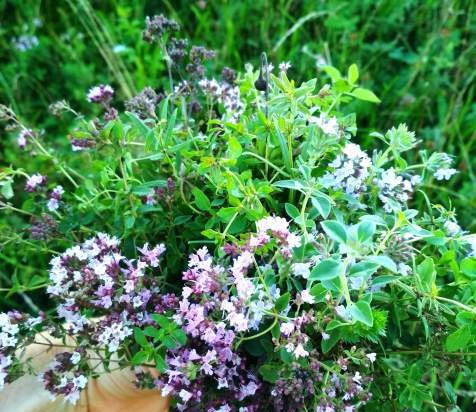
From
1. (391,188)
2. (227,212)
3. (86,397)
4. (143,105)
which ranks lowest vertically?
(86,397)

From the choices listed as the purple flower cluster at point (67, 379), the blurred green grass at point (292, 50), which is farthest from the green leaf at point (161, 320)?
the blurred green grass at point (292, 50)

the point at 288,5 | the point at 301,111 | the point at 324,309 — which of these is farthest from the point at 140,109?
the point at 288,5

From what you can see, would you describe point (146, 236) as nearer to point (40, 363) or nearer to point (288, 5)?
point (40, 363)

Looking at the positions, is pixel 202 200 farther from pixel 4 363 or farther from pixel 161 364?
pixel 4 363

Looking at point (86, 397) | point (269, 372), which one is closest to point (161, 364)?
point (269, 372)

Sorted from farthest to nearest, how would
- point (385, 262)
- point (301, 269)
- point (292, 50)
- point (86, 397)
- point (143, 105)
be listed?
point (292, 50), point (86, 397), point (143, 105), point (301, 269), point (385, 262)

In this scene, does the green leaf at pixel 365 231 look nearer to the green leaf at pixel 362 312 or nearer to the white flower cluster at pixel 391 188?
the green leaf at pixel 362 312

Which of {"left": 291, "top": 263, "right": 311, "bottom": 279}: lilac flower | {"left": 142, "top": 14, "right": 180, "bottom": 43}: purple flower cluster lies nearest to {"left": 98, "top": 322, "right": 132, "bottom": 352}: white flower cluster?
{"left": 291, "top": 263, "right": 311, "bottom": 279}: lilac flower
